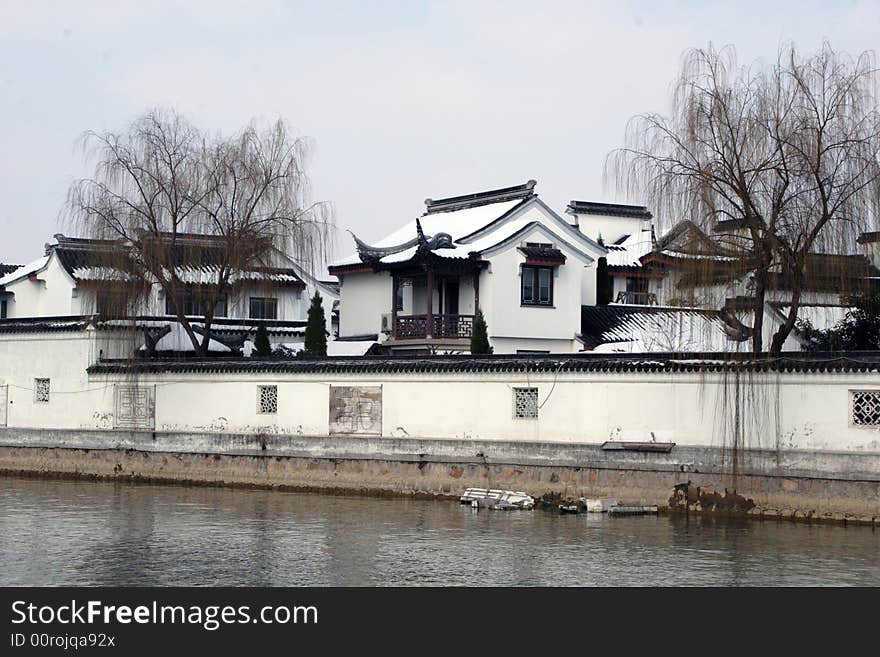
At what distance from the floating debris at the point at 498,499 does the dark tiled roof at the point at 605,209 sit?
77.8ft

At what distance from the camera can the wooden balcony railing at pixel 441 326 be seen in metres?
37.9

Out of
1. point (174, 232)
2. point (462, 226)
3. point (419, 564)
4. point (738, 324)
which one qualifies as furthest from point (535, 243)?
point (419, 564)

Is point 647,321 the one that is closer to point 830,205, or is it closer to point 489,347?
point 489,347

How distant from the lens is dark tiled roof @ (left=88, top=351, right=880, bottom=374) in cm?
2502

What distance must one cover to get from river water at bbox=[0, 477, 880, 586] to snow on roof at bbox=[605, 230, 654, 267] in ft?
58.4

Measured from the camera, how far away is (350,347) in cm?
4103

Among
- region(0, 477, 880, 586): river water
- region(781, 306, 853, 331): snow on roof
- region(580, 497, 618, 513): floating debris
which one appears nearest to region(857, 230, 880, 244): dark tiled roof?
region(0, 477, 880, 586): river water

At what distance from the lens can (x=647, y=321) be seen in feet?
134

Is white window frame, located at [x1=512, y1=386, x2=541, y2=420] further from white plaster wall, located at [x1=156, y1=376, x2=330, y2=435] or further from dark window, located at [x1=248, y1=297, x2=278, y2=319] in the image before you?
dark window, located at [x1=248, y1=297, x2=278, y2=319]

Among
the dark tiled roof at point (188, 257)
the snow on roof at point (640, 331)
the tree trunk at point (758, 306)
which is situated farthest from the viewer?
the snow on roof at point (640, 331)

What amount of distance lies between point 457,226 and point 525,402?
1300 centimetres

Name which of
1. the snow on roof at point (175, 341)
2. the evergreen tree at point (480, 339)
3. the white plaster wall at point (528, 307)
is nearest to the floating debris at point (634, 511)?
the evergreen tree at point (480, 339)

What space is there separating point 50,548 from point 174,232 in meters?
13.7

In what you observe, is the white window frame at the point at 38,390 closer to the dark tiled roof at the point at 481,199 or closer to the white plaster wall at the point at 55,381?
the white plaster wall at the point at 55,381
